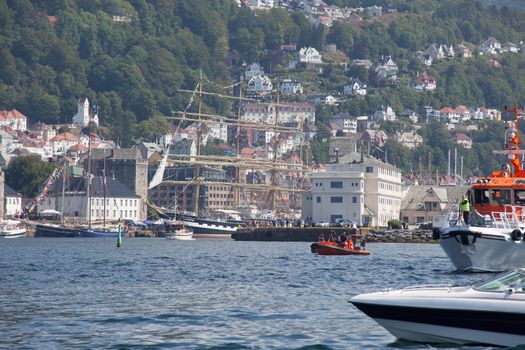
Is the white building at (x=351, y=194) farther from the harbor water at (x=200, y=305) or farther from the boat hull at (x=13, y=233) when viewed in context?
the harbor water at (x=200, y=305)

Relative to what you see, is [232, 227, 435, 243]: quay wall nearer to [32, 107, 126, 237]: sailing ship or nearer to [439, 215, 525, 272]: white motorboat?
[32, 107, 126, 237]: sailing ship

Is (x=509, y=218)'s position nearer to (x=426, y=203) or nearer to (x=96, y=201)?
(x=426, y=203)

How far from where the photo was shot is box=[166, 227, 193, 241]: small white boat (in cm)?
15112

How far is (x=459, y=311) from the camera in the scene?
1105 inches

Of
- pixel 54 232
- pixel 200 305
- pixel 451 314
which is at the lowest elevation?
pixel 200 305

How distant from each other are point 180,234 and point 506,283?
124560mm

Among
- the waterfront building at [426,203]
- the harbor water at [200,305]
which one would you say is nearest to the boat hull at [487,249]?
the harbor water at [200,305]

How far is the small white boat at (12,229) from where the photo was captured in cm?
15988

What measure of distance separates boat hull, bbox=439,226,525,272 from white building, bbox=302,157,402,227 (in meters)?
105

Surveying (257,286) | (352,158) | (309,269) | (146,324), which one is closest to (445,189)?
(352,158)

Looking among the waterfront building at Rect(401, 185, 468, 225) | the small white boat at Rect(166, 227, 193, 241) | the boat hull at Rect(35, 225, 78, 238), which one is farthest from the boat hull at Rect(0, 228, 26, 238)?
the waterfront building at Rect(401, 185, 468, 225)

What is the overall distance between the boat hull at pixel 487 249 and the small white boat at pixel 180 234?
96.5 metres

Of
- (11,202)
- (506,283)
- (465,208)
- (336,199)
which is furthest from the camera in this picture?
(11,202)

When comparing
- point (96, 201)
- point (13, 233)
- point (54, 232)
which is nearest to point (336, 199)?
point (54, 232)
